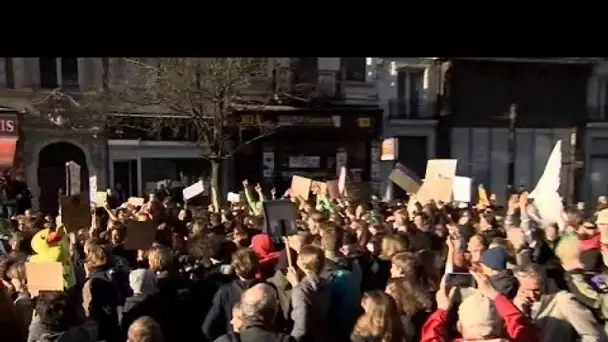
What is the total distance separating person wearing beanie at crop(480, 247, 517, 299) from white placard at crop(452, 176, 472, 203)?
5.66m

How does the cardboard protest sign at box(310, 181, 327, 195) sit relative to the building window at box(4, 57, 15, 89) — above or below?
below

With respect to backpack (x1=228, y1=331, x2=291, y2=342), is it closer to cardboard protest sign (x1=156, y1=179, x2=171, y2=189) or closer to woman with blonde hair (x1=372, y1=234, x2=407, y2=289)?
woman with blonde hair (x1=372, y1=234, x2=407, y2=289)

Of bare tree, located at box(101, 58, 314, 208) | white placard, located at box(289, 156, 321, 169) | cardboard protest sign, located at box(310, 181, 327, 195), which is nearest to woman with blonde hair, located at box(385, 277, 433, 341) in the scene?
cardboard protest sign, located at box(310, 181, 327, 195)

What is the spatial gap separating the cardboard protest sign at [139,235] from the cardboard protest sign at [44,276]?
5.42ft

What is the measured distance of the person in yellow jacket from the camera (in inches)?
207

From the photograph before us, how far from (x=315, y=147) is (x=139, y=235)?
1837 cm

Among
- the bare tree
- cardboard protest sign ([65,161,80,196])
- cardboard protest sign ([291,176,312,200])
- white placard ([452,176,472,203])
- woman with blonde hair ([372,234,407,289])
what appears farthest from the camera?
Result: the bare tree

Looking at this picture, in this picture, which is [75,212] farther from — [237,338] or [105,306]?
[237,338]

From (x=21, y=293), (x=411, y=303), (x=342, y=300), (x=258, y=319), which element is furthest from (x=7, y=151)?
(x=258, y=319)

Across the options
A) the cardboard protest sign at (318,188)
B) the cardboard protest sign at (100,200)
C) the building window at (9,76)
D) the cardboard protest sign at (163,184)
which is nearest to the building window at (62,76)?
the building window at (9,76)

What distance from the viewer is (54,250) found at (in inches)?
209

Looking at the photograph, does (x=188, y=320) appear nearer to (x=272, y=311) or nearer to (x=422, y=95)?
(x=272, y=311)
